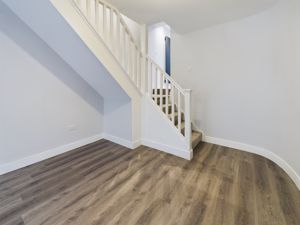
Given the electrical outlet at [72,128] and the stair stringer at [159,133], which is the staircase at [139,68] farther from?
the electrical outlet at [72,128]

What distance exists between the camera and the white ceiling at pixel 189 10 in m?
2.34

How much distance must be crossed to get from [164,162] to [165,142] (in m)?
0.45

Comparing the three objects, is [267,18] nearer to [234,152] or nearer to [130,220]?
[234,152]

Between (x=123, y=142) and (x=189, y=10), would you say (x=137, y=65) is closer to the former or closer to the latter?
(x=189, y=10)

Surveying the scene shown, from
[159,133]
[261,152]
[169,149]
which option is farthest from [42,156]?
[261,152]

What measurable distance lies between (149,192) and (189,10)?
2.78 metres

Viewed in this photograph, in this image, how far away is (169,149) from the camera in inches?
111

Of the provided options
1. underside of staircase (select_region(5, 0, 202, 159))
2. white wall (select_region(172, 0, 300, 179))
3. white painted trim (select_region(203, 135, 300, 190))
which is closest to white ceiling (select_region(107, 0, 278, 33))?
white wall (select_region(172, 0, 300, 179))

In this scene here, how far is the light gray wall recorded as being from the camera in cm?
210

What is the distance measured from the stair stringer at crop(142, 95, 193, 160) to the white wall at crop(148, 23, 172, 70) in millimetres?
2131

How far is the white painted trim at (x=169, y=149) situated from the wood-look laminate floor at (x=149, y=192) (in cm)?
13

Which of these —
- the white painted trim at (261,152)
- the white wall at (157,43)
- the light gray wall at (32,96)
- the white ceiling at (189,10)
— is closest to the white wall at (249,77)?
the white painted trim at (261,152)

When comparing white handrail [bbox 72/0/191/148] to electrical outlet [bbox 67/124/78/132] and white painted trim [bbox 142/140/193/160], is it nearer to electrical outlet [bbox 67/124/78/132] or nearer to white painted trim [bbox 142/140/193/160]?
white painted trim [bbox 142/140/193/160]

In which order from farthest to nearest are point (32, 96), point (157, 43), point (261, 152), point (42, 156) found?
point (157, 43) → point (261, 152) → point (42, 156) → point (32, 96)
